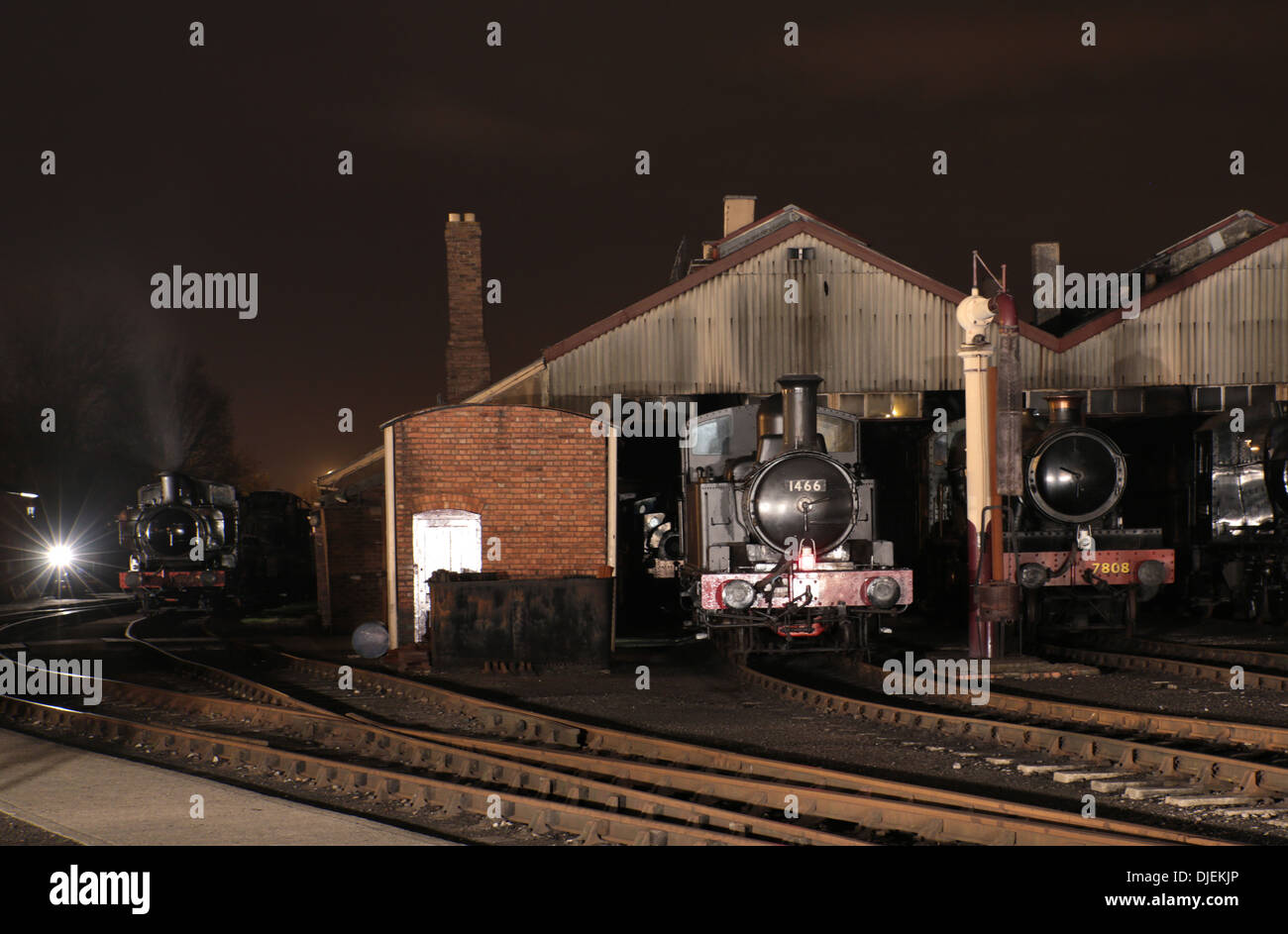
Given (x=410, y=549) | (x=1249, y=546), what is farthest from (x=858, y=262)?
(x=410, y=549)

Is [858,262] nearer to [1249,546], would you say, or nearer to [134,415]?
[1249,546]

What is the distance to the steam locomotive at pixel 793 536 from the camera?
43.1ft

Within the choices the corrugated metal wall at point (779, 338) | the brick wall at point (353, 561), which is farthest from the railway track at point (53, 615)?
the corrugated metal wall at point (779, 338)

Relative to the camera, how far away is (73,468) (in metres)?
49.5

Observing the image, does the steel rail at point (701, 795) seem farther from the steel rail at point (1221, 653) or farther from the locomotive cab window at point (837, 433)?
the steel rail at point (1221, 653)

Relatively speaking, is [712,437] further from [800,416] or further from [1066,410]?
[1066,410]

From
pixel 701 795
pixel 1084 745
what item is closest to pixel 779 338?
pixel 1084 745

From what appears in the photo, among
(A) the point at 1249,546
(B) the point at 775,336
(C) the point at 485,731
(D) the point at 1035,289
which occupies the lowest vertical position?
(C) the point at 485,731

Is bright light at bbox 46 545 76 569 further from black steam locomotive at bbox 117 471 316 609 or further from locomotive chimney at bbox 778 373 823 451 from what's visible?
locomotive chimney at bbox 778 373 823 451

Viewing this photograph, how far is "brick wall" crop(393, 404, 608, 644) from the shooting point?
648 inches

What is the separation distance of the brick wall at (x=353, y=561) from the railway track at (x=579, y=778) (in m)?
8.52

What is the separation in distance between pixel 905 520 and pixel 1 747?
1604 cm

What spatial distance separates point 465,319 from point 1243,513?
1667 centimetres
